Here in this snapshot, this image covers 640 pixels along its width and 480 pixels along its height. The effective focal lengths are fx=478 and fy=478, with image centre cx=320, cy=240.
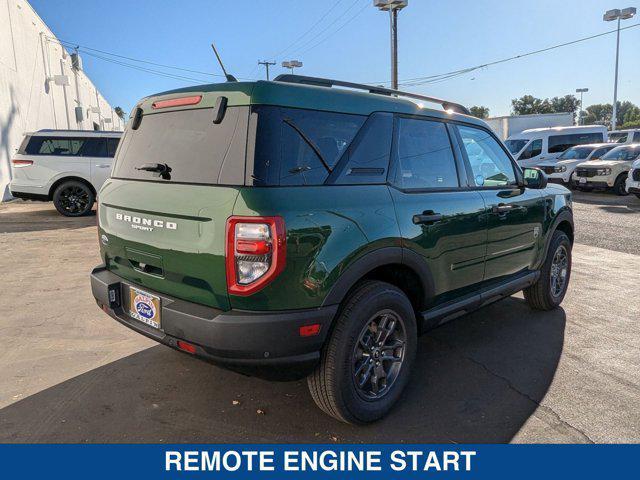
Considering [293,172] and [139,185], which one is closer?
[293,172]

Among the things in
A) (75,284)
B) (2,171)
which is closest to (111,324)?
(75,284)

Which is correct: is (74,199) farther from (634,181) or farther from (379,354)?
(634,181)

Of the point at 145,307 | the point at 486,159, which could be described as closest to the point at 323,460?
the point at 145,307

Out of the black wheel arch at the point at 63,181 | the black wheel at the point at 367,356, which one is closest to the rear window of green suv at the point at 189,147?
the black wheel at the point at 367,356

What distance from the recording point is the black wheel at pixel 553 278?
462 cm

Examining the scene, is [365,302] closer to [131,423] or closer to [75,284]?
[131,423]

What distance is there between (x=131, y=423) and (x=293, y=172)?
1.78 metres

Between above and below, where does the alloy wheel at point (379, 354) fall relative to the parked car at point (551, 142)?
below

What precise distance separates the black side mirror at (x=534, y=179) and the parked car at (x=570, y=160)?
1405 centimetres

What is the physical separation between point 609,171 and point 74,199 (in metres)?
15.5

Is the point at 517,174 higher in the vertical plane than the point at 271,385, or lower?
higher

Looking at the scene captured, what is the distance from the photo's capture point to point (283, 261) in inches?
91.0

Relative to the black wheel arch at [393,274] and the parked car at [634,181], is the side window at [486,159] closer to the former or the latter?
the black wheel arch at [393,274]

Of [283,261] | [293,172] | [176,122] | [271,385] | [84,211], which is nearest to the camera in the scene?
[283,261]
